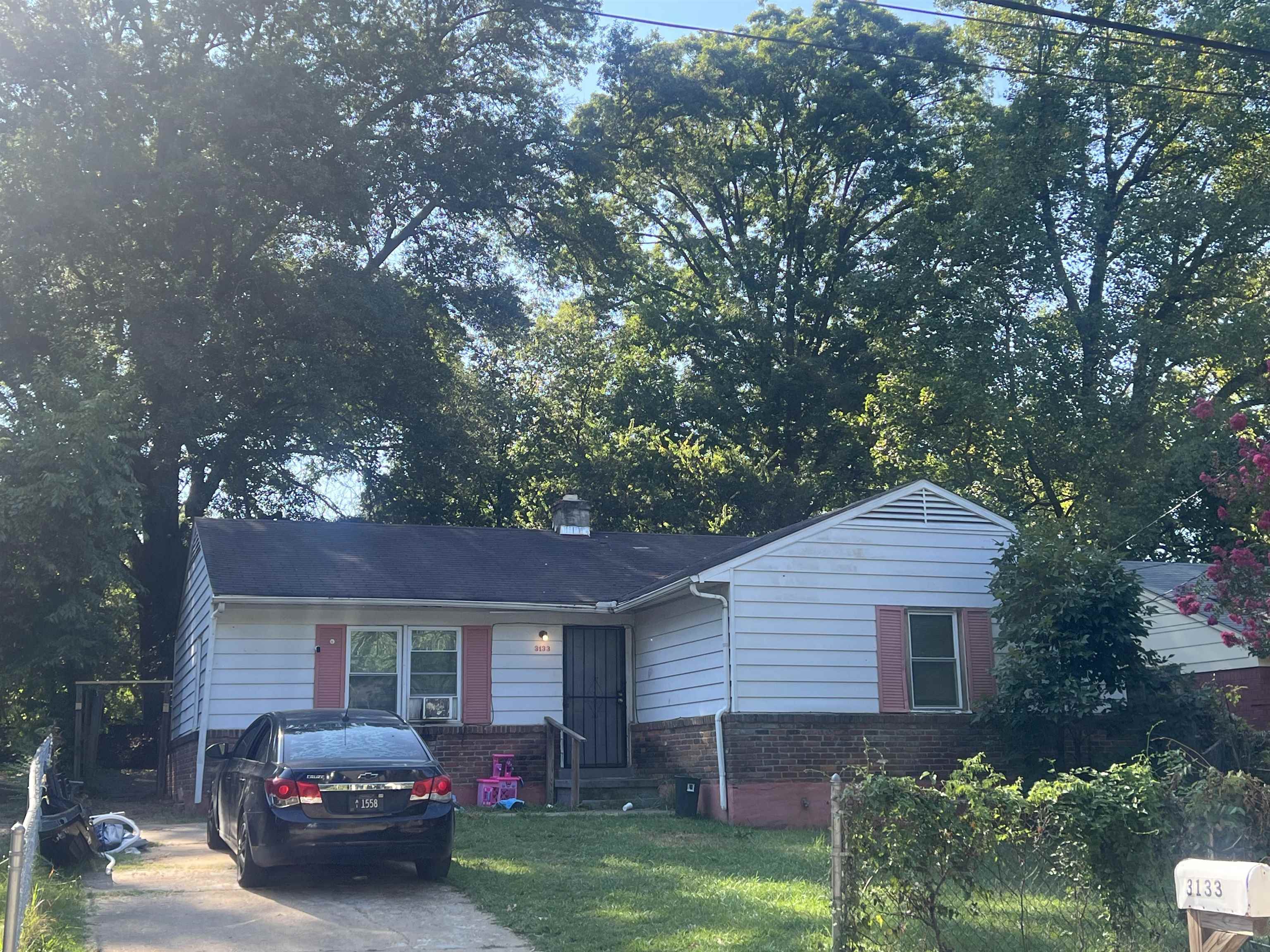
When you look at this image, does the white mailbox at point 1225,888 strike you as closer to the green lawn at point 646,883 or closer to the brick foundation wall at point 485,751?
the green lawn at point 646,883

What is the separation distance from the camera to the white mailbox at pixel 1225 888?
4.68 m

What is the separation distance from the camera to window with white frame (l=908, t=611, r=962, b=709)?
16.8 meters

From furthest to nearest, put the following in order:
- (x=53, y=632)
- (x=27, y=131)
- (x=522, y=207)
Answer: (x=522, y=207)
(x=27, y=131)
(x=53, y=632)

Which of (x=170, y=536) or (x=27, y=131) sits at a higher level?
(x=27, y=131)

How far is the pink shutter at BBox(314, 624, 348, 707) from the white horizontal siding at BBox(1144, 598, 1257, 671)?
1172cm

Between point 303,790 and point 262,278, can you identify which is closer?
point 303,790

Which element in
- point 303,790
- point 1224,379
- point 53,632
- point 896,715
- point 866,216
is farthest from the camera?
point 866,216

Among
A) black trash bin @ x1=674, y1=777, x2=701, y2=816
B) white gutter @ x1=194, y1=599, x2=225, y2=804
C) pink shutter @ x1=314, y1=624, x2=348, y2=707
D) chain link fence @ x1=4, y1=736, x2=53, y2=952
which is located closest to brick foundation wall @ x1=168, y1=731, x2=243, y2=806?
white gutter @ x1=194, y1=599, x2=225, y2=804

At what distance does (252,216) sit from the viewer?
2658 centimetres

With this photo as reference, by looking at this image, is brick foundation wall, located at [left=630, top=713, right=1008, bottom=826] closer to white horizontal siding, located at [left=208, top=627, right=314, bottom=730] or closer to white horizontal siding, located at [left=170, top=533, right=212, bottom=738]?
white horizontal siding, located at [left=208, top=627, right=314, bottom=730]

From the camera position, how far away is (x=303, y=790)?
958 cm

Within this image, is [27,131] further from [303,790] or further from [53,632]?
[303,790]

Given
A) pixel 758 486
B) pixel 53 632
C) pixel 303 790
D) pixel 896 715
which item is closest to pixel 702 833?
pixel 896 715

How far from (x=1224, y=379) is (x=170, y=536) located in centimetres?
2511
